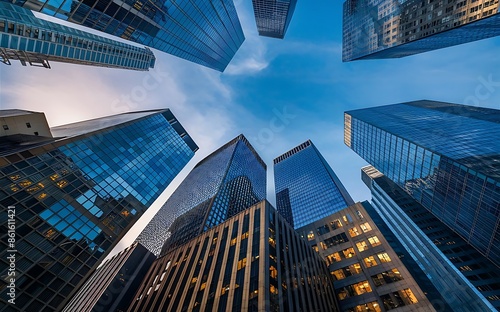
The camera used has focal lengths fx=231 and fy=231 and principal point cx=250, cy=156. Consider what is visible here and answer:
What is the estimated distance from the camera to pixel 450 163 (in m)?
60.0

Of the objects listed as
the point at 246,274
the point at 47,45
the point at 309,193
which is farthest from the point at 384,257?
the point at 47,45

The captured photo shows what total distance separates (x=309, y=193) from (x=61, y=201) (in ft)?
413

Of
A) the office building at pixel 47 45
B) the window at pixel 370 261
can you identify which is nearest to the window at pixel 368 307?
the window at pixel 370 261

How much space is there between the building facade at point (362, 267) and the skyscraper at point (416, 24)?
63.1 metres

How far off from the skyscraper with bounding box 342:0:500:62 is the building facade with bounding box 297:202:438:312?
207 ft

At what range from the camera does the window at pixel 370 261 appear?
166ft

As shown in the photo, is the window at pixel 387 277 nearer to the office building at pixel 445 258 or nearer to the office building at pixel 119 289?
the office building at pixel 445 258

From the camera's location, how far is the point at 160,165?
235 feet

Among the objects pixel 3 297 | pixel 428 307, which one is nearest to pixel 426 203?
pixel 428 307

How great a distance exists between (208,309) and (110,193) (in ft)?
101

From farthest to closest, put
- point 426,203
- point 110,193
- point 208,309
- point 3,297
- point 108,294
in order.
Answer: point 426,203 → point 108,294 → point 110,193 → point 208,309 → point 3,297

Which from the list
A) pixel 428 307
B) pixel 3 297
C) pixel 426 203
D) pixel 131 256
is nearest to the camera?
pixel 3 297

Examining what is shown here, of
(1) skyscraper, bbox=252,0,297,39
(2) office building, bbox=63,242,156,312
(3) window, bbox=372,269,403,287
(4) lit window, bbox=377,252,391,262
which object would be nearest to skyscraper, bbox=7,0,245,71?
(1) skyscraper, bbox=252,0,297,39

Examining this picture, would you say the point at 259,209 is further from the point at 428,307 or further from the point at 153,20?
the point at 153,20
